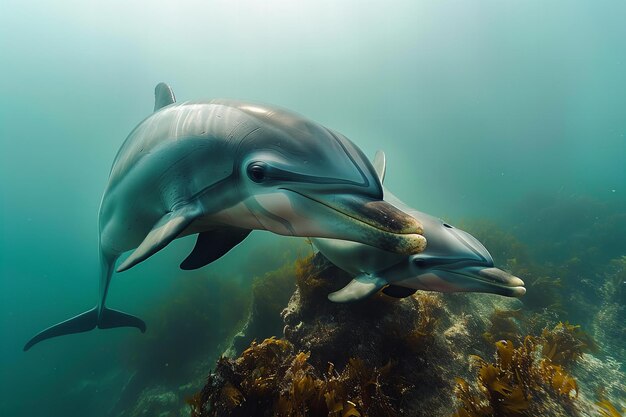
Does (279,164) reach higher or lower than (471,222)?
higher

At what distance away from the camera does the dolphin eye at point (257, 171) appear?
4.49ft

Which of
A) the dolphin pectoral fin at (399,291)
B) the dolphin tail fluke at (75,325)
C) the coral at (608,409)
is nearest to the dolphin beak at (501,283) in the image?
the dolphin pectoral fin at (399,291)

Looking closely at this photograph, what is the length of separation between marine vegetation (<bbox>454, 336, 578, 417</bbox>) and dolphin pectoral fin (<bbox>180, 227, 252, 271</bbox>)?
7.85ft

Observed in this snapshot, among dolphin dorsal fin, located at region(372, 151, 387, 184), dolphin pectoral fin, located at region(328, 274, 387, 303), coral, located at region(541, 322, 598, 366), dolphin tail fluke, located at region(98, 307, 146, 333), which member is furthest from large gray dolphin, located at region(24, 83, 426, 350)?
coral, located at region(541, 322, 598, 366)

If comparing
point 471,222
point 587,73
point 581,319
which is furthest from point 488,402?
point 587,73

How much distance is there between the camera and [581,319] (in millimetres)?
8391

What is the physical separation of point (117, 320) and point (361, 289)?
17.9 ft

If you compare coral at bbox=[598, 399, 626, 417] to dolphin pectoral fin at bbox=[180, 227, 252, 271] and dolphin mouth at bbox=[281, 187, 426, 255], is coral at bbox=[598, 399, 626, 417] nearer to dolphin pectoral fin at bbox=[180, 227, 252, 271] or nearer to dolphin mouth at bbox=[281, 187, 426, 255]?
dolphin mouth at bbox=[281, 187, 426, 255]

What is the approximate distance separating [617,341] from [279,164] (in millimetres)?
10747

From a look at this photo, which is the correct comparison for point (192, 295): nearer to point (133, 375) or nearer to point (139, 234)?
point (133, 375)

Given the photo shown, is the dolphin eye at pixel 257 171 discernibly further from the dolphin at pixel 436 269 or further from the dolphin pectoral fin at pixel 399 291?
the dolphin pectoral fin at pixel 399 291

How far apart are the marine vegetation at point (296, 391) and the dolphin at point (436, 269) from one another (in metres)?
0.83

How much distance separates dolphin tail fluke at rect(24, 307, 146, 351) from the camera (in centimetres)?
534

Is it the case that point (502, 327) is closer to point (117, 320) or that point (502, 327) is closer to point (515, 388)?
point (515, 388)
